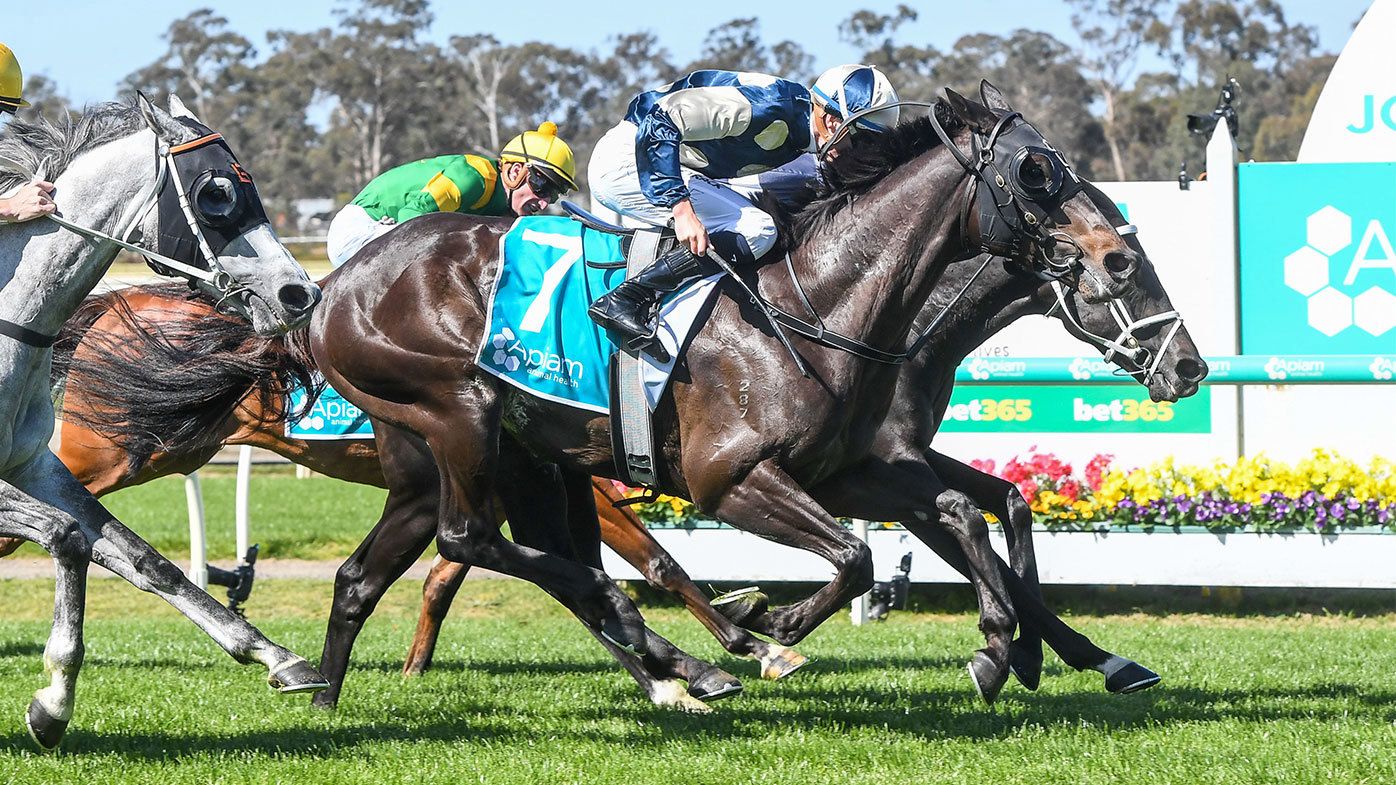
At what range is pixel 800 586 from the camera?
9016 mm

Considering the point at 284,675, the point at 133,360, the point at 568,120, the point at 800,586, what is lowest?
the point at 800,586

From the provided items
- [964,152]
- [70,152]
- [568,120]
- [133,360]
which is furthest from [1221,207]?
[568,120]

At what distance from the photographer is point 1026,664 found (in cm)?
486

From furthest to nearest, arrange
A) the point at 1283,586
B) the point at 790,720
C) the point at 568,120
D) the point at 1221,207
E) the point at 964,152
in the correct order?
the point at 568,120 < the point at 1221,207 < the point at 1283,586 < the point at 790,720 < the point at 964,152

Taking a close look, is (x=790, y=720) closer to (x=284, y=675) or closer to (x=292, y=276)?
(x=284, y=675)

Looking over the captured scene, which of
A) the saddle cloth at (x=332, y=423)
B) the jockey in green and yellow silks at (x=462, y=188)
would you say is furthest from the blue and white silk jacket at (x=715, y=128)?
the saddle cloth at (x=332, y=423)

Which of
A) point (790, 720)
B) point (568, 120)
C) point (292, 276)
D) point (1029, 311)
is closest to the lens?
point (292, 276)

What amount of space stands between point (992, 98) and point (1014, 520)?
4.80ft

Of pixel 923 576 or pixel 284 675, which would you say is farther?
pixel 923 576

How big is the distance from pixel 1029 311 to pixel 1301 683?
5.41 feet

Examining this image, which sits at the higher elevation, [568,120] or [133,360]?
[568,120]

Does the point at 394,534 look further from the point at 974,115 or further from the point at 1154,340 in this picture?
the point at 1154,340

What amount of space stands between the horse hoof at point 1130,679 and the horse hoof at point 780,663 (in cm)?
104

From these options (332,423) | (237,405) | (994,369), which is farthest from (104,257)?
(994,369)
